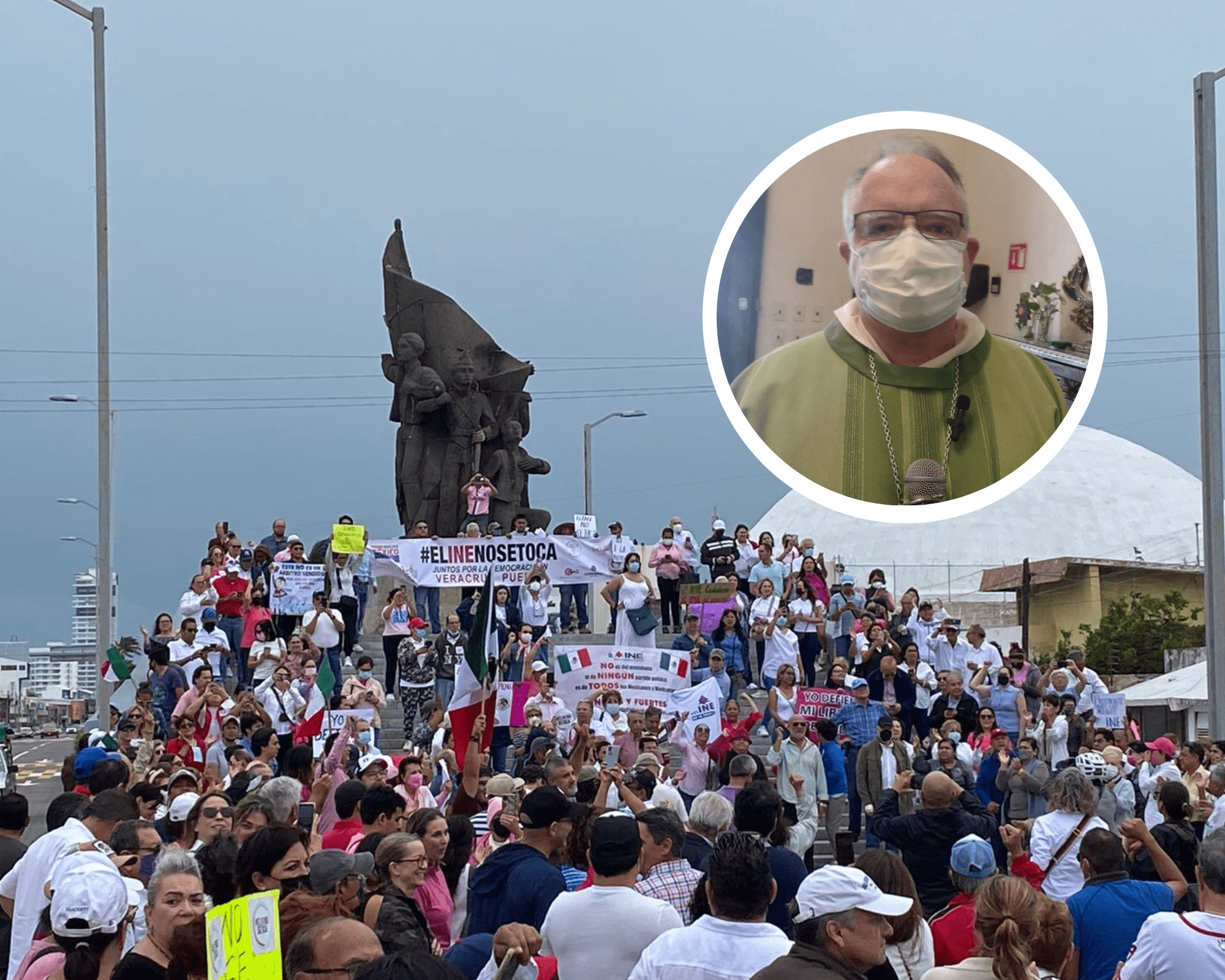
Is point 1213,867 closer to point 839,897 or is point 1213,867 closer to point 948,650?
point 839,897

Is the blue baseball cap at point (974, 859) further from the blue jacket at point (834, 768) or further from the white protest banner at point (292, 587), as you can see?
the white protest banner at point (292, 587)

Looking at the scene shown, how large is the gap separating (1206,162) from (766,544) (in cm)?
780

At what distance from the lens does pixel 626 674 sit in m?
16.7

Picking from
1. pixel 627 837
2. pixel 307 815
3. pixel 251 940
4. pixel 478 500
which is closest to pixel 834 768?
pixel 307 815

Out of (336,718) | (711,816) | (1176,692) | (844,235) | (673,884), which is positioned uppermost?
(844,235)

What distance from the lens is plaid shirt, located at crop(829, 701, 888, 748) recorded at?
15953 millimetres

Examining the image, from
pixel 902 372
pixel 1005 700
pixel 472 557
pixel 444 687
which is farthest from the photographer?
pixel 472 557

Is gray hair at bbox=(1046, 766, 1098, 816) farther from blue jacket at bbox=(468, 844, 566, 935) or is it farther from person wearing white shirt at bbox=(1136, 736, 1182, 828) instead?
person wearing white shirt at bbox=(1136, 736, 1182, 828)

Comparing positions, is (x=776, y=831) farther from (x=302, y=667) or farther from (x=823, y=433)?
(x=302, y=667)

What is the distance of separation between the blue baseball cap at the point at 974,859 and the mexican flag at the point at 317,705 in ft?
27.9

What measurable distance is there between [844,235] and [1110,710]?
28.5 ft

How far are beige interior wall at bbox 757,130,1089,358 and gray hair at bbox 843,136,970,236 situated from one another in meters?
0.05

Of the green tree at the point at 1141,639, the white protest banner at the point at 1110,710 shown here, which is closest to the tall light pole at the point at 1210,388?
the white protest banner at the point at 1110,710

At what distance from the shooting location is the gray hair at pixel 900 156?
449 inches
